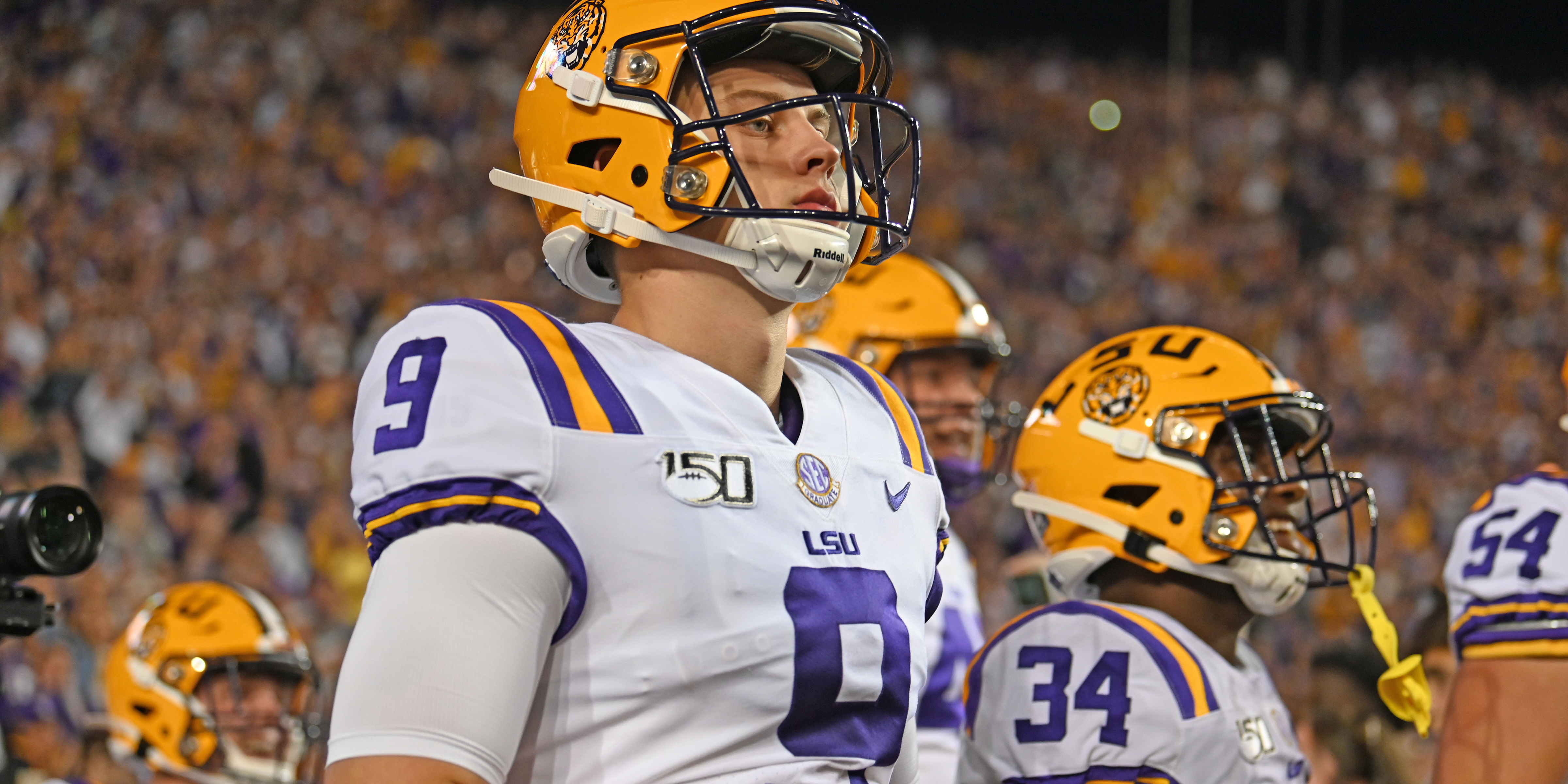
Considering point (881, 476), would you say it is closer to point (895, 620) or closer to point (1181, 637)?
point (895, 620)

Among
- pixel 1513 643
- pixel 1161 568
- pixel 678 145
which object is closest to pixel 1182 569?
pixel 1161 568

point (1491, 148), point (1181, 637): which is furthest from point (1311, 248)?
point (1181, 637)

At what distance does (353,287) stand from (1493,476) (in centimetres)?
760

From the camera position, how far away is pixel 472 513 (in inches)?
54.8

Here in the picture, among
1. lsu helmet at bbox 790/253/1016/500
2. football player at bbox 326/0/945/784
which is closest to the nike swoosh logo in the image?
football player at bbox 326/0/945/784

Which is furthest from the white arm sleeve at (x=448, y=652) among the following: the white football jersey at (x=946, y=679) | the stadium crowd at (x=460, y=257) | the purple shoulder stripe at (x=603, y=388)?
the stadium crowd at (x=460, y=257)

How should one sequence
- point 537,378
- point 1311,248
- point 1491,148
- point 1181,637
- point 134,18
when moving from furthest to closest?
1. point 1491,148
2. point 1311,248
3. point 134,18
4. point 1181,637
5. point 537,378

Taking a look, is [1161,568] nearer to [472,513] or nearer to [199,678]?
[472,513]

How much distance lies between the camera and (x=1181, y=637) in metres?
2.62

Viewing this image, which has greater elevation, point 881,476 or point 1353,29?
point 1353,29

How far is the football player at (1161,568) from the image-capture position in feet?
8.00

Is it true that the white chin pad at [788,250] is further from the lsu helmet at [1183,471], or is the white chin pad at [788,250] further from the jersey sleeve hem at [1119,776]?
the lsu helmet at [1183,471]

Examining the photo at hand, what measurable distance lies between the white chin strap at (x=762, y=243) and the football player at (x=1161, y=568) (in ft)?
3.46

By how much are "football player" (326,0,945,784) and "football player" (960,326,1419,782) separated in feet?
2.25
